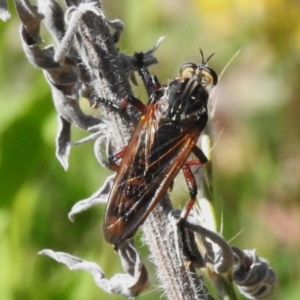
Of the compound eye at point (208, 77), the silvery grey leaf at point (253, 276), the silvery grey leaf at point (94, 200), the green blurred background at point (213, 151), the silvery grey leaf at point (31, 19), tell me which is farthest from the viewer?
the green blurred background at point (213, 151)

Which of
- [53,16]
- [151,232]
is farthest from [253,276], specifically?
[53,16]

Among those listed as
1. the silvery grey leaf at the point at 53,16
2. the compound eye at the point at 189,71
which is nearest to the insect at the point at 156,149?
the compound eye at the point at 189,71

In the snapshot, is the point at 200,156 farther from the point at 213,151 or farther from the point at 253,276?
the point at 213,151

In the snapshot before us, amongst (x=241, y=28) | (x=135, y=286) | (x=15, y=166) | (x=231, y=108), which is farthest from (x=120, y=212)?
(x=241, y=28)

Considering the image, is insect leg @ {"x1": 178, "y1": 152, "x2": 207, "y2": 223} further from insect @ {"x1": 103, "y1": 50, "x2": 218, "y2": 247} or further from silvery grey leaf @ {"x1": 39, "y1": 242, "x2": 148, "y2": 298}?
silvery grey leaf @ {"x1": 39, "y1": 242, "x2": 148, "y2": 298}

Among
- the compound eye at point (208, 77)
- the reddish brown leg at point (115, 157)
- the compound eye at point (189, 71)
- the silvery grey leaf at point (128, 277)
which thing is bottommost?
the silvery grey leaf at point (128, 277)

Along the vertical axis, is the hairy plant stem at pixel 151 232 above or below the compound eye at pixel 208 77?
below

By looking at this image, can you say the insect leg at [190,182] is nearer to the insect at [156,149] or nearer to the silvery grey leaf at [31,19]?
the insect at [156,149]
